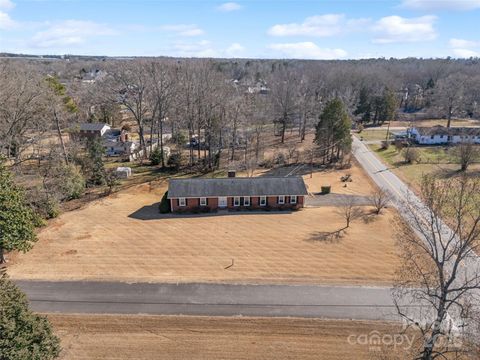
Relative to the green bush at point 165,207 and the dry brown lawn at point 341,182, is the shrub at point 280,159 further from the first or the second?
the green bush at point 165,207

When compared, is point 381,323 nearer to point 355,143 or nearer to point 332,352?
point 332,352

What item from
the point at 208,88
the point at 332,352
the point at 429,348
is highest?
the point at 208,88

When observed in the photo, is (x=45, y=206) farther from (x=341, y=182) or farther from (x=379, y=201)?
(x=341, y=182)

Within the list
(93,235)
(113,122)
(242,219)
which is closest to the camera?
(93,235)

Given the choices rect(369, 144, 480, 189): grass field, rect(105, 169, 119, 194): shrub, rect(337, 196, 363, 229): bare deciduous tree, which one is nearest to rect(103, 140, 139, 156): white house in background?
rect(105, 169, 119, 194): shrub

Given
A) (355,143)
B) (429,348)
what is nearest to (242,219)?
(429,348)

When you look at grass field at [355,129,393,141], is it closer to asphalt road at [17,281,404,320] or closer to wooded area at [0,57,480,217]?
wooded area at [0,57,480,217]
